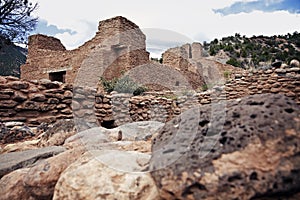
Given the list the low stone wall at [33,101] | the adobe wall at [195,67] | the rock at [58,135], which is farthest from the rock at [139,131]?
the adobe wall at [195,67]

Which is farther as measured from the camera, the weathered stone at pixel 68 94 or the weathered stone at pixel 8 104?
the weathered stone at pixel 68 94

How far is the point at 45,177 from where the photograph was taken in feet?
5.94

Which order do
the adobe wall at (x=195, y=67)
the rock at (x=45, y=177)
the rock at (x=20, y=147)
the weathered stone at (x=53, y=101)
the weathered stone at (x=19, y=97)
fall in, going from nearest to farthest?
the rock at (x=45, y=177)
the rock at (x=20, y=147)
the weathered stone at (x=19, y=97)
the weathered stone at (x=53, y=101)
the adobe wall at (x=195, y=67)

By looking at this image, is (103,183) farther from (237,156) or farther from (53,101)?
(53,101)

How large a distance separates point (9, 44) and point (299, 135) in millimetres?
13215

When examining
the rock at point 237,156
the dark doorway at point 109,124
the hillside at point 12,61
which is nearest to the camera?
the rock at point 237,156

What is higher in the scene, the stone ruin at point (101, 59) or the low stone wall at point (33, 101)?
the stone ruin at point (101, 59)

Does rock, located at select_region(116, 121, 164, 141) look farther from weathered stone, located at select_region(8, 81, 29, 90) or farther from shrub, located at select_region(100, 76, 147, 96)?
shrub, located at select_region(100, 76, 147, 96)

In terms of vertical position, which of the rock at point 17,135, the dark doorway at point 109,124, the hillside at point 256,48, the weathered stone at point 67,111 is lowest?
the dark doorway at point 109,124

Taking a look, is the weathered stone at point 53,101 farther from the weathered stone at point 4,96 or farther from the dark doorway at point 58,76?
the dark doorway at point 58,76

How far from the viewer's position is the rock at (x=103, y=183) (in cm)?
139

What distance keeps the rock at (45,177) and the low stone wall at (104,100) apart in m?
2.47

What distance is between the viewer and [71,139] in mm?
2799

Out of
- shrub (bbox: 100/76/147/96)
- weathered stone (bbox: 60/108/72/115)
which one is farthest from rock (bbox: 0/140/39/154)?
shrub (bbox: 100/76/147/96)
